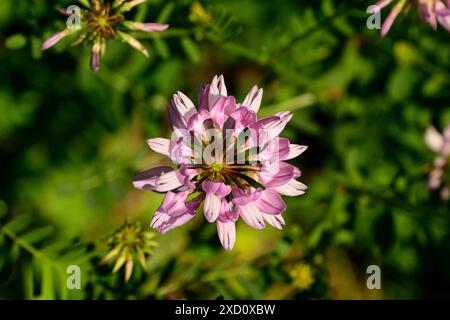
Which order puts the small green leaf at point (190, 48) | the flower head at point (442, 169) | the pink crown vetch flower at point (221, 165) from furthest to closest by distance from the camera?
the flower head at point (442, 169) < the small green leaf at point (190, 48) < the pink crown vetch flower at point (221, 165)

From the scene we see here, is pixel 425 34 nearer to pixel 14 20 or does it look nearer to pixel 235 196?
pixel 235 196

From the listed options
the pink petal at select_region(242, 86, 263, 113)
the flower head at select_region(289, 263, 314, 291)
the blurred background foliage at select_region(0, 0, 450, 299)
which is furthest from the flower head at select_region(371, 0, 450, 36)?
the flower head at select_region(289, 263, 314, 291)

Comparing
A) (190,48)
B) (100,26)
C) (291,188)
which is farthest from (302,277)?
(100,26)

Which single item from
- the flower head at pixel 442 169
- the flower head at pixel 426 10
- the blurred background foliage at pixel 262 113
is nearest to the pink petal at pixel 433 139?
the flower head at pixel 442 169

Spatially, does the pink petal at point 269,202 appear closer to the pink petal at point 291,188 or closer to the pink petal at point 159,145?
the pink petal at point 291,188

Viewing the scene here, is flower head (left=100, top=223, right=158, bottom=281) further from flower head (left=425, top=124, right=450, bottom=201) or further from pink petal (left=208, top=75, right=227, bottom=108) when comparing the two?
flower head (left=425, top=124, right=450, bottom=201)

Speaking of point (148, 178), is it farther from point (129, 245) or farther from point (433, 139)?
point (433, 139)
